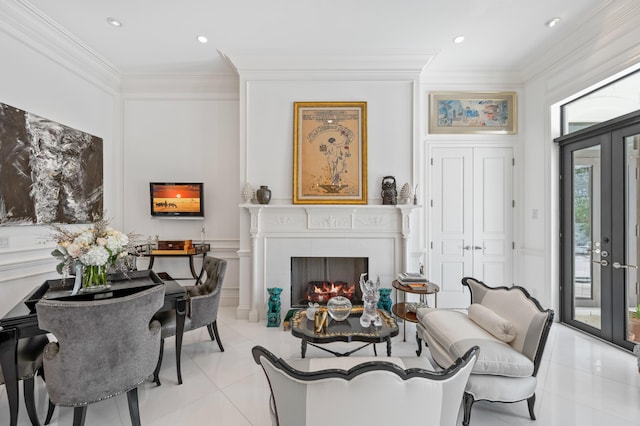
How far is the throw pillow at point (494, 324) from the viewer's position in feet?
6.38

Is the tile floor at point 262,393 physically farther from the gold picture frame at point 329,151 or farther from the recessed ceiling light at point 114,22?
the recessed ceiling light at point 114,22

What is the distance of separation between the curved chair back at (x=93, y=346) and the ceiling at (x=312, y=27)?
2.87 meters

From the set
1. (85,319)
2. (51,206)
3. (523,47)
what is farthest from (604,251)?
(51,206)

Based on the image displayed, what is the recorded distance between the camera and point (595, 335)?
3.10 meters

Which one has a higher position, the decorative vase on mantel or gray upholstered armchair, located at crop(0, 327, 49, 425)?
the decorative vase on mantel

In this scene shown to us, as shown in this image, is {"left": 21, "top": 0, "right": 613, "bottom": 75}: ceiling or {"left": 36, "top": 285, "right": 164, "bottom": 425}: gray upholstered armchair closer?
{"left": 36, "top": 285, "right": 164, "bottom": 425}: gray upholstered armchair

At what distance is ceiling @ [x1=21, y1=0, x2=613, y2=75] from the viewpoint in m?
2.73

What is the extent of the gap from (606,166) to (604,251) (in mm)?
939

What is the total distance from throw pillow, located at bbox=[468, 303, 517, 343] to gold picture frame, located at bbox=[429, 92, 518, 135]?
2768 mm

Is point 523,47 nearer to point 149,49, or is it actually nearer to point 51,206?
point 149,49

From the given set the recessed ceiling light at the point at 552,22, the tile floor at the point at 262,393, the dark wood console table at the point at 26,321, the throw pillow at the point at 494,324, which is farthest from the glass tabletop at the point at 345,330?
the recessed ceiling light at the point at 552,22

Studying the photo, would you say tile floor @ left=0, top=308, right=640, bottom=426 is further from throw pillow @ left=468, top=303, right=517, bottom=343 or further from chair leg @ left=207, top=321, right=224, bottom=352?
throw pillow @ left=468, top=303, right=517, bottom=343

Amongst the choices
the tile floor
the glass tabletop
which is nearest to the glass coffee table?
the glass tabletop

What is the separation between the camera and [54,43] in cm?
311
